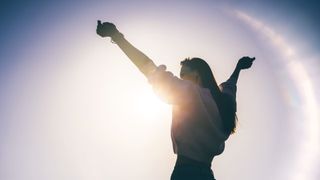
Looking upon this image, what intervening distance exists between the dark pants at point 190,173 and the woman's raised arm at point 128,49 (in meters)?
0.96

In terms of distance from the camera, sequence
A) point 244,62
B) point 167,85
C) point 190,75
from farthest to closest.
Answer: point 244,62 → point 190,75 → point 167,85

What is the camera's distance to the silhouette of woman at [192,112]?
306 centimetres

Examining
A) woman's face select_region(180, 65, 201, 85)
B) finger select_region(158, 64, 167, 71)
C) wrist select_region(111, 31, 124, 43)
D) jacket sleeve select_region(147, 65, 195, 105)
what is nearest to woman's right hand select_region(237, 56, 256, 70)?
woman's face select_region(180, 65, 201, 85)

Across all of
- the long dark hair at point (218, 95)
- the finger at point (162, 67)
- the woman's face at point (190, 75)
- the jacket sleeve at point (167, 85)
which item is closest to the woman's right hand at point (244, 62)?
the long dark hair at point (218, 95)

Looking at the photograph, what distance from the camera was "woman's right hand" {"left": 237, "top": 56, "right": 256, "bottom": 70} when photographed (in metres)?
4.62

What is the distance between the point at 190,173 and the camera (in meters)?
3.27

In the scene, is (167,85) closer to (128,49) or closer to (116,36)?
(128,49)

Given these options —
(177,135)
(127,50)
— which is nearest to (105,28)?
(127,50)

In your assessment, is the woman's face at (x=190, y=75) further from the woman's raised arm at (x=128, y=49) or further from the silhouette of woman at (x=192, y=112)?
the woman's raised arm at (x=128, y=49)

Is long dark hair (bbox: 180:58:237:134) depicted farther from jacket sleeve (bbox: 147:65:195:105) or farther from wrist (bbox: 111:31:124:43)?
wrist (bbox: 111:31:124:43)

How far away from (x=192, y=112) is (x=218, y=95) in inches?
17.6

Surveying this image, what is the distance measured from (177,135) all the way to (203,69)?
2.78 ft

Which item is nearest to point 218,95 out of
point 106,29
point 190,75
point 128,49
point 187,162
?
point 190,75

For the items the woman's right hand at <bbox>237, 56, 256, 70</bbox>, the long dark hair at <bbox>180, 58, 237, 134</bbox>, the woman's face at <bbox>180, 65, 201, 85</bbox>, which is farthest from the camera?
the woman's right hand at <bbox>237, 56, 256, 70</bbox>
